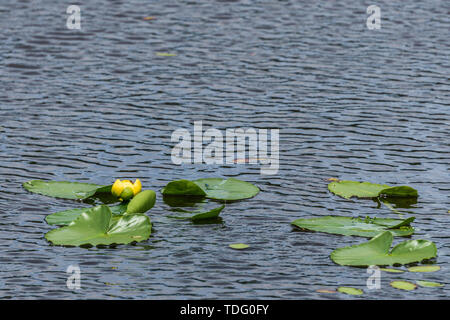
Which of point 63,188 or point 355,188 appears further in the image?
point 355,188

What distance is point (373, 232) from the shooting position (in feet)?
25.1

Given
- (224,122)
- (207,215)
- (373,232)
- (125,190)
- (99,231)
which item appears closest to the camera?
(99,231)

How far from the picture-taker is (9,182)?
883 cm

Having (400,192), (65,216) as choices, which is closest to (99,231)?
(65,216)

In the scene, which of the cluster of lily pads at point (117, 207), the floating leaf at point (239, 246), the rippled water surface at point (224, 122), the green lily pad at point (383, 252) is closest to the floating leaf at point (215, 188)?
the cluster of lily pads at point (117, 207)

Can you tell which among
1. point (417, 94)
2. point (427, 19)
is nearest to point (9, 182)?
point (417, 94)

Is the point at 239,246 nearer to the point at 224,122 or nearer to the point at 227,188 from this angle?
the point at 227,188

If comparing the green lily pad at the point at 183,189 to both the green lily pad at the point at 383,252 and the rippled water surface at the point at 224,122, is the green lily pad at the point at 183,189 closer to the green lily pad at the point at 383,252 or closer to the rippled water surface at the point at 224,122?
Answer: the rippled water surface at the point at 224,122

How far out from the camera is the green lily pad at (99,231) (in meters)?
7.33

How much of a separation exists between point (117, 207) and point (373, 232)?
2.35 meters

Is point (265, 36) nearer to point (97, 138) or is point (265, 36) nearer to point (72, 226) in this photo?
point (97, 138)

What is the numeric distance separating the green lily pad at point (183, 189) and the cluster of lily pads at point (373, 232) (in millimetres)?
1136

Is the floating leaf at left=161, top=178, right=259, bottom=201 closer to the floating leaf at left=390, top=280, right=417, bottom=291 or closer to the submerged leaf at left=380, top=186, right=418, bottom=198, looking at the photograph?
the submerged leaf at left=380, top=186, right=418, bottom=198

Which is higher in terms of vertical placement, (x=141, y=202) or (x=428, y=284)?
(x=141, y=202)
